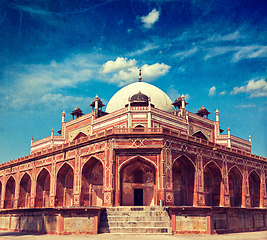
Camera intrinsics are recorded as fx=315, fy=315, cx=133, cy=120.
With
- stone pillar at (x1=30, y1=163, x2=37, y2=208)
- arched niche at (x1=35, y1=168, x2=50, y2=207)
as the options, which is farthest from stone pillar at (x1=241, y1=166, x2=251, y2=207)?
stone pillar at (x1=30, y1=163, x2=37, y2=208)

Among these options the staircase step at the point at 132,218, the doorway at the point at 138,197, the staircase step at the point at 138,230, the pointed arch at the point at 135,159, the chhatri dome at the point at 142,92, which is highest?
the chhatri dome at the point at 142,92

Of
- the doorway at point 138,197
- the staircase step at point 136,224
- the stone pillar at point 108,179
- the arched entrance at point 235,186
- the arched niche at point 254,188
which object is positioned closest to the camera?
the staircase step at point 136,224

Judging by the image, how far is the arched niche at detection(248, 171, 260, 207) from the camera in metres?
35.0

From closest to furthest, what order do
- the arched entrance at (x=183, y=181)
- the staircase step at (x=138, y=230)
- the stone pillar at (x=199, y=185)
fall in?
the staircase step at (x=138, y=230) → the stone pillar at (x=199, y=185) → the arched entrance at (x=183, y=181)

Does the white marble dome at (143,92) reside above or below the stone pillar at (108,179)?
above

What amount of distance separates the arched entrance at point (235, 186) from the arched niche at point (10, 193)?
84.5 feet

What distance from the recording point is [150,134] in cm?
2491

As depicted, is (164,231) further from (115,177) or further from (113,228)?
(115,177)

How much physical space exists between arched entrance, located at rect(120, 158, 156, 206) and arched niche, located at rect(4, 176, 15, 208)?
19.2 metres

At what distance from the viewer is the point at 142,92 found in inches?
1501

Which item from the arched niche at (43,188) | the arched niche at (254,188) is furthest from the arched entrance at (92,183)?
the arched niche at (254,188)

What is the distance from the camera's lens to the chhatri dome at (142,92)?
37.8 m

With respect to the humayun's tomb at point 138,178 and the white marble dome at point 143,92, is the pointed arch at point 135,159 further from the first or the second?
the white marble dome at point 143,92

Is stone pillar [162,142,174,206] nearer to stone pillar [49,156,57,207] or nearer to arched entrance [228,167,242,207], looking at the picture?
arched entrance [228,167,242,207]
